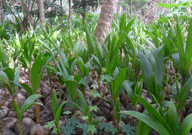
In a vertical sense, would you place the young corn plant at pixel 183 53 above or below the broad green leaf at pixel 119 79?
above

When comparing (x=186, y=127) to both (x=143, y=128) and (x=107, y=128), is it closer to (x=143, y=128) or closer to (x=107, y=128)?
(x=143, y=128)

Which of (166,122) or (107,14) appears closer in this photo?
(166,122)

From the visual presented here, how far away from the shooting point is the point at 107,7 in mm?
2047

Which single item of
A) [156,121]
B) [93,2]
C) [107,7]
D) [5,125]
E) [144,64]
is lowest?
[5,125]

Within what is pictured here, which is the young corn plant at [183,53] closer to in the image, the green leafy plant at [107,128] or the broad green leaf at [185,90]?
the broad green leaf at [185,90]

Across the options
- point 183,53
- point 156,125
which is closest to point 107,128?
point 156,125

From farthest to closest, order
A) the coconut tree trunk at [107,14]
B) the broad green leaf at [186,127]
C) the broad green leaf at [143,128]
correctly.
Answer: the coconut tree trunk at [107,14] → the broad green leaf at [143,128] → the broad green leaf at [186,127]

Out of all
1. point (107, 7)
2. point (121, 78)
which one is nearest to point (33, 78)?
point (121, 78)

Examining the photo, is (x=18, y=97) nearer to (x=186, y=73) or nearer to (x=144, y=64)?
(x=144, y=64)

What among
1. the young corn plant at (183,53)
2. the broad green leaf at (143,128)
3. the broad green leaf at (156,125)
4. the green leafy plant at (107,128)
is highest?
the young corn plant at (183,53)

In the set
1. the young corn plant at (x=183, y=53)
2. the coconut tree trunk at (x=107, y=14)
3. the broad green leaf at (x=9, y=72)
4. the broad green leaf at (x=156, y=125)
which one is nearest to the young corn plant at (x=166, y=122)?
the broad green leaf at (x=156, y=125)

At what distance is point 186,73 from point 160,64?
0.57 feet

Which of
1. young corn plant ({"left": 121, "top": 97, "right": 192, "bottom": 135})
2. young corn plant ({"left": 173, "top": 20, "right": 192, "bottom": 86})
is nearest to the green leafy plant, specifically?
young corn plant ({"left": 121, "top": 97, "right": 192, "bottom": 135})

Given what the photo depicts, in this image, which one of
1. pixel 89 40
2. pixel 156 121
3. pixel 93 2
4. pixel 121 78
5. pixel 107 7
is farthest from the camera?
pixel 93 2
